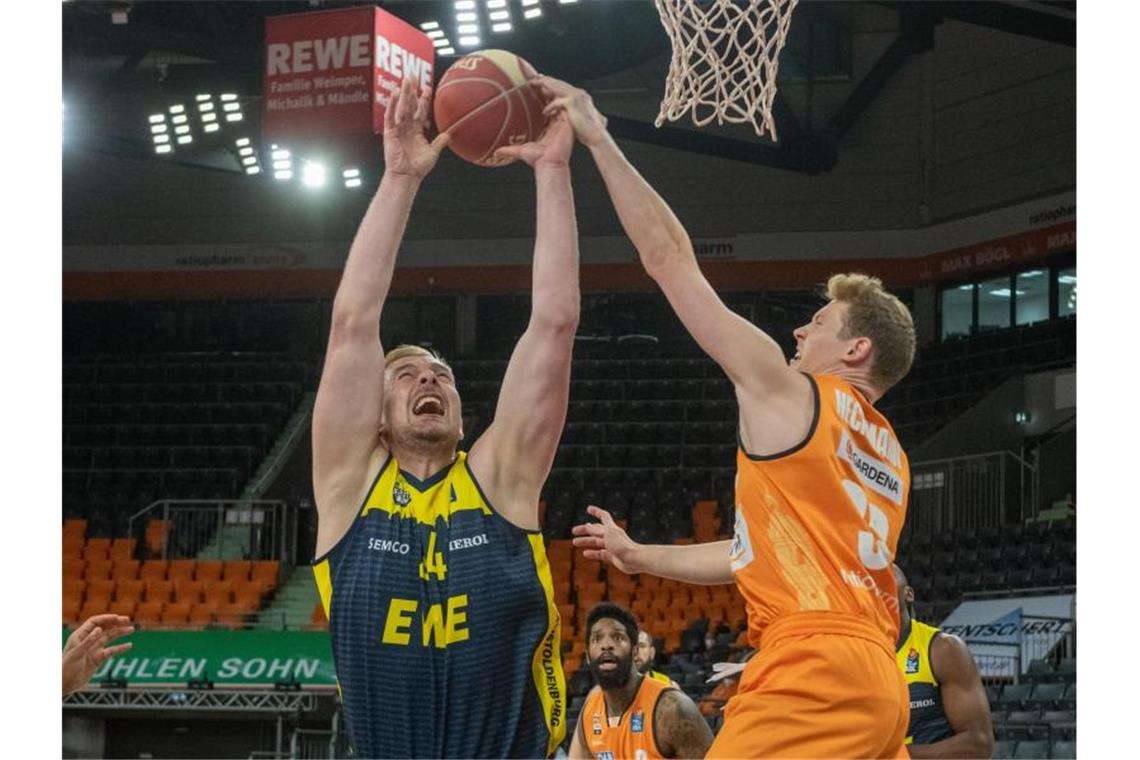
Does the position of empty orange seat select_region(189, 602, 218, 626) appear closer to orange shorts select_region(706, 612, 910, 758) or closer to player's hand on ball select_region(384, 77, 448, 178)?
player's hand on ball select_region(384, 77, 448, 178)

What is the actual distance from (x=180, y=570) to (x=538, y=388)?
52.0ft

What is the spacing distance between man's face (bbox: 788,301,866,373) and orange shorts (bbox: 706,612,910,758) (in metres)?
0.71

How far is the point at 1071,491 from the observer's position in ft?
66.8

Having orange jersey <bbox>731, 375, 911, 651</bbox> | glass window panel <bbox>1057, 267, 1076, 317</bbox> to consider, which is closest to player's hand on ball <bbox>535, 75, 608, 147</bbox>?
orange jersey <bbox>731, 375, 911, 651</bbox>

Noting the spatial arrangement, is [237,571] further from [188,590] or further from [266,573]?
[188,590]

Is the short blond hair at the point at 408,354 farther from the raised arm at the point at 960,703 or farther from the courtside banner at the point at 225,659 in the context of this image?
the courtside banner at the point at 225,659

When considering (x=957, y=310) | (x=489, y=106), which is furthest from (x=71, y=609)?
(x=489, y=106)

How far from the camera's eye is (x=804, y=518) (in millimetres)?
4230

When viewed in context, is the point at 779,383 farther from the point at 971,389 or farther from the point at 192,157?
the point at 192,157

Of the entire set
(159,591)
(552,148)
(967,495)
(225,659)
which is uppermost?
(552,148)

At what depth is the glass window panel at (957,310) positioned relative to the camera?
79.6 ft

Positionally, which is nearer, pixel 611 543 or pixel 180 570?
pixel 611 543

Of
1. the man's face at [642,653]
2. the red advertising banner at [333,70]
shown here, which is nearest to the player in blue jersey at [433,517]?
the man's face at [642,653]

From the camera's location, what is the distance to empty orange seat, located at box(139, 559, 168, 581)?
63.2ft
